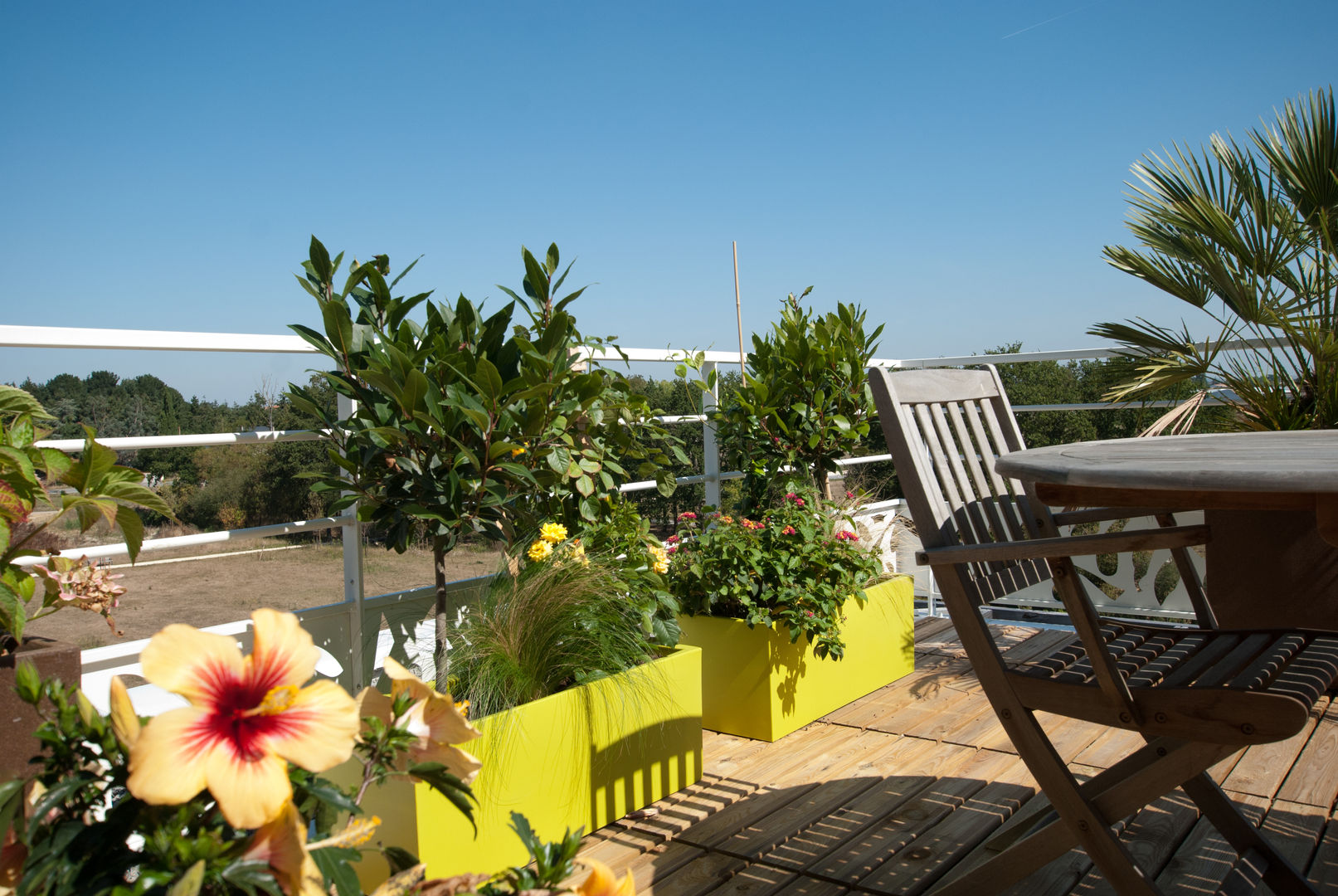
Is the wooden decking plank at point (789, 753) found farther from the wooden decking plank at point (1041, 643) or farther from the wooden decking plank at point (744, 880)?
the wooden decking plank at point (1041, 643)

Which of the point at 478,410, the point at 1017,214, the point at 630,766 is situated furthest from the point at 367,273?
the point at 1017,214

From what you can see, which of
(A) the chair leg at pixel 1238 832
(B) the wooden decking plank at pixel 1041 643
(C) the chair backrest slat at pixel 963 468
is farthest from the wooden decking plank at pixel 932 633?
(A) the chair leg at pixel 1238 832

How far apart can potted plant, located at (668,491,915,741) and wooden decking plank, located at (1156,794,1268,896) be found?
109 centimetres

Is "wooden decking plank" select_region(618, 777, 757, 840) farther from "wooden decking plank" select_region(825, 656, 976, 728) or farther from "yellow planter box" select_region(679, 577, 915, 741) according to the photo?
"wooden decking plank" select_region(825, 656, 976, 728)

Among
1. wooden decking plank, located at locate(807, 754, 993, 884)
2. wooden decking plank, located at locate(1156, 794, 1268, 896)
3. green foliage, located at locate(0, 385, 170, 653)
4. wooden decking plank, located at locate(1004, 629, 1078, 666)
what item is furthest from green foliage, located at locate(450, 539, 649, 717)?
wooden decking plank, located at locate(1004, 629, 1078, 666)

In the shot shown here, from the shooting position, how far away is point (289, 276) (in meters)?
1.99

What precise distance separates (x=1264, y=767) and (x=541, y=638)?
1.95 metres

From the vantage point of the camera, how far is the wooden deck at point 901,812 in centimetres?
184

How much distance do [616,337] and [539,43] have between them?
1057cm

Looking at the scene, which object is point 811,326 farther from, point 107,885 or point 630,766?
point 107,885

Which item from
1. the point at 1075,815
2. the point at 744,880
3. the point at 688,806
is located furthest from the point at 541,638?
the point at 1075,815

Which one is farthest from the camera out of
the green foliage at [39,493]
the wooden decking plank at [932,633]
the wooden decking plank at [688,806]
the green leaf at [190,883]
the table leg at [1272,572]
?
the wooden decking plank at [932,633]

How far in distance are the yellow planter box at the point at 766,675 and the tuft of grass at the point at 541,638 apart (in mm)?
544

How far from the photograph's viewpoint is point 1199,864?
72.6 inches
